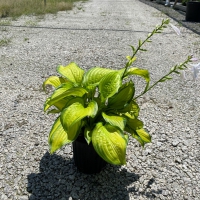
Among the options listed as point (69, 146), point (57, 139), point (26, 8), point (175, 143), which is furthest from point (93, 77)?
point (26, 8)

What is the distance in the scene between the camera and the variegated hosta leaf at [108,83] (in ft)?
5.14

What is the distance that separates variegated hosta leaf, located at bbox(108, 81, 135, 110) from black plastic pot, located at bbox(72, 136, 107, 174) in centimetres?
33

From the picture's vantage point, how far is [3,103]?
9.09 ft

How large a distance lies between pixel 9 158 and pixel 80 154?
2.10 feet

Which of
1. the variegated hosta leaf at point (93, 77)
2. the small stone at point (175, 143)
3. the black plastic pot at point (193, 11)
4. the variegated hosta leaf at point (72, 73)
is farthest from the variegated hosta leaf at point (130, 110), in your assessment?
the black plastic pot at point (193, 11)

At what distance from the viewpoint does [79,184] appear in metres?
1.75

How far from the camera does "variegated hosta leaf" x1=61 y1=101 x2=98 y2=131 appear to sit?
1391 millimetres

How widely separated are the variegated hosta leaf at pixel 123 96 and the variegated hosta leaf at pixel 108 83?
0.11 meters

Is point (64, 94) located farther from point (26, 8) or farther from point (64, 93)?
point (26, 8)

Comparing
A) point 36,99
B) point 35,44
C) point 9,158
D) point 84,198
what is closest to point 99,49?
point 35,44

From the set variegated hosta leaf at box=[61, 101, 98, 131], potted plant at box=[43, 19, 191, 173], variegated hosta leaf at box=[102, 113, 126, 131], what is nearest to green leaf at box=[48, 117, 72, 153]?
potted plant at box=[43, 19, 191, 173]

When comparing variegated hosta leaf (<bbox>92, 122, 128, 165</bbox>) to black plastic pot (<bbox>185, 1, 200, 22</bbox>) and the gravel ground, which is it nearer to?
the gravel ground

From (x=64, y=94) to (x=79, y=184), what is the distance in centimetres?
69

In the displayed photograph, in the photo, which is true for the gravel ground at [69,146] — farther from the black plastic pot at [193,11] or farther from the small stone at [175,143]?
the black plastic pot at [193,11]
